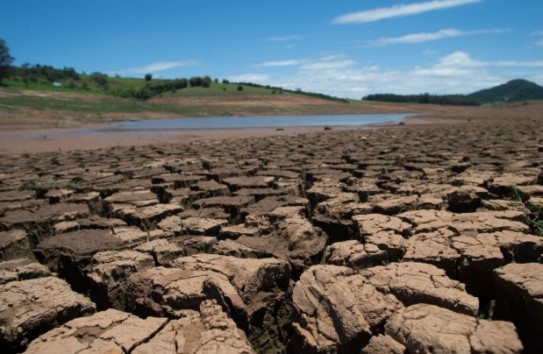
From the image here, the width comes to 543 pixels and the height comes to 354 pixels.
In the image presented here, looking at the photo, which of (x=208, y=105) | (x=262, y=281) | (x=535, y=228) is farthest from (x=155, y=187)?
(x=208, y=105)

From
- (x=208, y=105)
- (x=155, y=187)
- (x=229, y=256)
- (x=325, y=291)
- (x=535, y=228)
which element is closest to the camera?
(x=325, y=291)

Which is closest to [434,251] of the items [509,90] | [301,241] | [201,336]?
[301,241]

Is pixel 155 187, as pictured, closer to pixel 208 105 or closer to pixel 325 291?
pixel 325 291

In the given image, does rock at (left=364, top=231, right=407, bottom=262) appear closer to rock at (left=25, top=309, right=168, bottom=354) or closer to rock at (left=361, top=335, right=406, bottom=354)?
rock at (left=361, top=335, right=406, bottom=354)

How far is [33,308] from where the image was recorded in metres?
1.95

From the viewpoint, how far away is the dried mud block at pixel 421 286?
1.83 meters

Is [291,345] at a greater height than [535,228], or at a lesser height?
lesser

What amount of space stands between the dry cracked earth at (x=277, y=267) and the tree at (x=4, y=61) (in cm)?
4384

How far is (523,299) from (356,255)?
822 millimetres

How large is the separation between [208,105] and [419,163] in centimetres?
3815

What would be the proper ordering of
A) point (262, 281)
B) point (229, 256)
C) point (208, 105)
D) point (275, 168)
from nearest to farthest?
point (262, 281) → point (229, 256) → point (275, 168) → point (208, 105)

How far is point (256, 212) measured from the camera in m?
3.50

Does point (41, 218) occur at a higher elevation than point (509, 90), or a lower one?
lower

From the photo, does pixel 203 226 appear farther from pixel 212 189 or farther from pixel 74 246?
pixel 212 189
